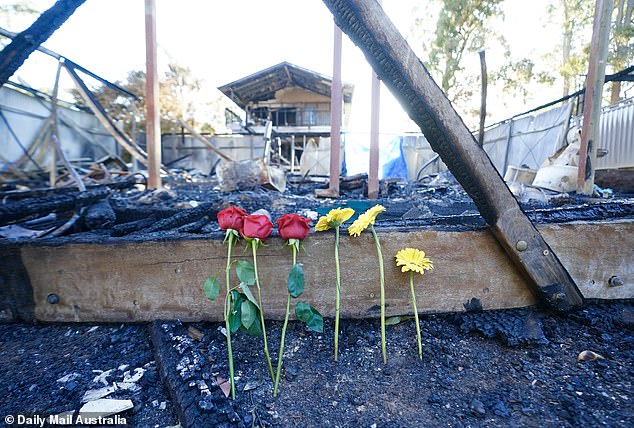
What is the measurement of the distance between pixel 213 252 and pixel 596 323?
1623 mm

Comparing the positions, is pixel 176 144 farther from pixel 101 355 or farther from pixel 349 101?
pixel 101 355

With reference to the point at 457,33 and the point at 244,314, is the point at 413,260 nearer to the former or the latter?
the point at 244,314

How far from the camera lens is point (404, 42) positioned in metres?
1.03

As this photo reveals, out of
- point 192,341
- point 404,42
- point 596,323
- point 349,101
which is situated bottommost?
point 192,341

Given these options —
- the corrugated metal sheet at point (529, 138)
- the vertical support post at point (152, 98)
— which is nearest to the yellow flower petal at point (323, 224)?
the vertical support post at point (152, 98)

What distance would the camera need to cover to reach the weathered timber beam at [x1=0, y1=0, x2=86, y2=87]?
1.48m

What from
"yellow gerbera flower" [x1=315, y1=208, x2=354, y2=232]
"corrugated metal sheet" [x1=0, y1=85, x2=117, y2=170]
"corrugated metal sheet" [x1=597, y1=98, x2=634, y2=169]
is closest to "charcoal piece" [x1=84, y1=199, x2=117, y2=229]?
"yellow gerbera flower" [x1=315, y1=208, x2=354, y2=232]

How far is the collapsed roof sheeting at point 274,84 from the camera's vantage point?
49.2ft

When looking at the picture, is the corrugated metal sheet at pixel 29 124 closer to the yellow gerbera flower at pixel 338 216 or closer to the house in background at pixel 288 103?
the house in background at pixel 288 103

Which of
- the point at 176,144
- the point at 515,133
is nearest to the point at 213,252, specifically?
the point at 515,133

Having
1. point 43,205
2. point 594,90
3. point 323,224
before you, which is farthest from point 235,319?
point 594,90

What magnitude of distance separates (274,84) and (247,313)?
57.4ft

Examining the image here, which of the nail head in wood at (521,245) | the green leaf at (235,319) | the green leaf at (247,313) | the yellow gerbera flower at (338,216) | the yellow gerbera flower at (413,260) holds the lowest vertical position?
the green leaf at (235,319)

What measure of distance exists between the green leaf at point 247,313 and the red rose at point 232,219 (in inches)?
10.1
